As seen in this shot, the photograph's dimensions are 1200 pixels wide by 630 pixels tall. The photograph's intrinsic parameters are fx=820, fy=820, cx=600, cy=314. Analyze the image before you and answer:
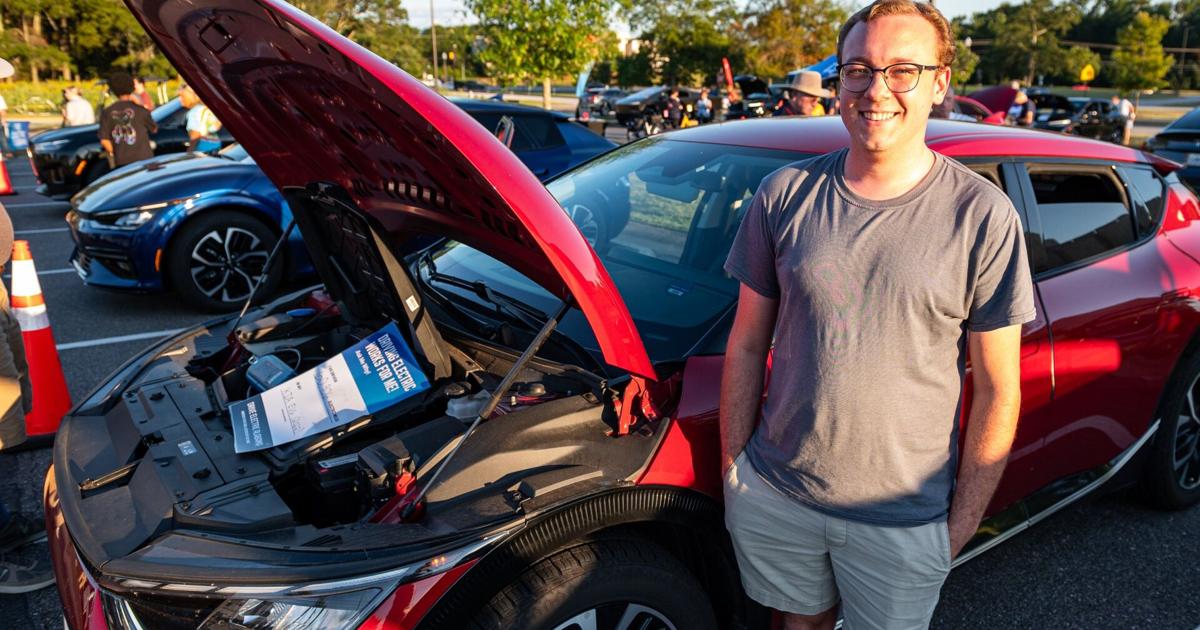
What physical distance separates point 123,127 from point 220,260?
11.6ft

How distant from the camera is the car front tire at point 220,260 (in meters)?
5.70

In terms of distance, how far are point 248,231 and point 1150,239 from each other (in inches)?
214

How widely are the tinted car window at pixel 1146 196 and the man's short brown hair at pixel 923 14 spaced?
1949 millimetres

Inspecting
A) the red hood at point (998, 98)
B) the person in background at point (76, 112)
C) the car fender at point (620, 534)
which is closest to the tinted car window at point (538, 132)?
the car fender at point (620, 534)

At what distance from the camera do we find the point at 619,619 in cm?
183

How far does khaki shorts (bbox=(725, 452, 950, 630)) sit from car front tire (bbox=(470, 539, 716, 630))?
0.55ft

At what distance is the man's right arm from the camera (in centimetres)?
177

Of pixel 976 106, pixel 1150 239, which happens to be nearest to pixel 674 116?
pixel 976 106

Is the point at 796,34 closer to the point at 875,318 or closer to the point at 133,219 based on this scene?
the point at 133,219

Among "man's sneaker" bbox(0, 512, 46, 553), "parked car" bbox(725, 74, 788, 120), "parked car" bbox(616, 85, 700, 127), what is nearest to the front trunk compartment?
"man's sneaker" bbox(0, 512, 46, 553)

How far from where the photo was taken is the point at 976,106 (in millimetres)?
10336

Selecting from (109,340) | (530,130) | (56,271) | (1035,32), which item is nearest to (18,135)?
(56,271)

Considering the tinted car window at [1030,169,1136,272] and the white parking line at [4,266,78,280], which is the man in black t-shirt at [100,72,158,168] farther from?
the tinted car window at [1030,169,1136,272]

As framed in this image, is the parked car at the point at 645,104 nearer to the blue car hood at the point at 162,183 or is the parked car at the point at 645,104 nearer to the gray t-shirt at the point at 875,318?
the blue car hood at the point at 162,183
